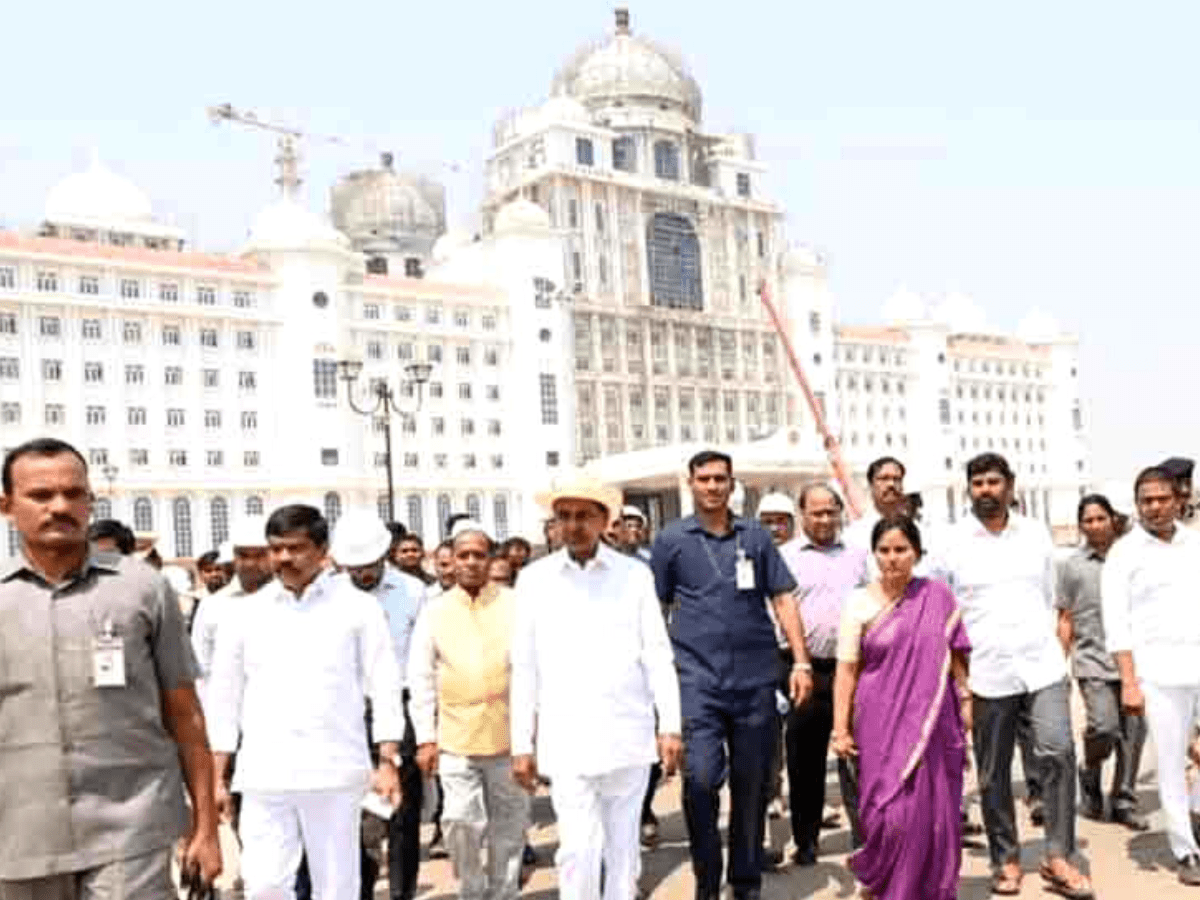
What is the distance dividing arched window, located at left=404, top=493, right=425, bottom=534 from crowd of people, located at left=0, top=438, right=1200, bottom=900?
1917 inches

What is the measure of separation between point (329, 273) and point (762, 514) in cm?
4784

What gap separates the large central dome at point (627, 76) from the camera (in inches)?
2726

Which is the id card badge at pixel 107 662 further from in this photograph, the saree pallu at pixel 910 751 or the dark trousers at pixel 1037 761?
the dark trousers at pixel 1037 761

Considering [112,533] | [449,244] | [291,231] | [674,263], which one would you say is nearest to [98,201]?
[291,231]

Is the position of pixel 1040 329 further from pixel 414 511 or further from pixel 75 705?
pixel 75 705

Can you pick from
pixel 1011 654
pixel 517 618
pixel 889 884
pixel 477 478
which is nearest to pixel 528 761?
pixel 517 618

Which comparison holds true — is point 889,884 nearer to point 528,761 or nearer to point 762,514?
point 528,761

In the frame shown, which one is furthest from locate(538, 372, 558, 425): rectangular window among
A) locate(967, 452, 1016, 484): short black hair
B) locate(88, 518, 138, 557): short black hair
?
locate(967, 452, 1016, 484): short black hair

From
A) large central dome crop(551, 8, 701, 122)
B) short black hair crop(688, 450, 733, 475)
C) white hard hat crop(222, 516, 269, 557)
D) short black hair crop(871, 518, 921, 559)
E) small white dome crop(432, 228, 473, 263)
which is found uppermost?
large central dome crop(551, 8, 701, 122)

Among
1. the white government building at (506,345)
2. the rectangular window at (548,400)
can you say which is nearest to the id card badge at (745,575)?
the white government building at (506,345)

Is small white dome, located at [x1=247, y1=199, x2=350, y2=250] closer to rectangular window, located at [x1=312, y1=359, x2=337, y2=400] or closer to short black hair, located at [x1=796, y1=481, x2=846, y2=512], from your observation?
rectangular window, located at [x1=312, y1=359, x2=337, y2=400]

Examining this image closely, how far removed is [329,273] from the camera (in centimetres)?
5394

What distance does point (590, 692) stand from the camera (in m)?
4.99

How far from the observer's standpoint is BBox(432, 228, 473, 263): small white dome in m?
68.5
